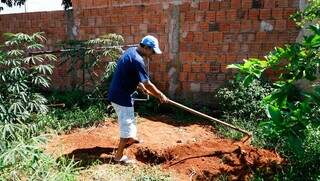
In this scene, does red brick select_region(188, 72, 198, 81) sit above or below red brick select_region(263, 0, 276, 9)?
below

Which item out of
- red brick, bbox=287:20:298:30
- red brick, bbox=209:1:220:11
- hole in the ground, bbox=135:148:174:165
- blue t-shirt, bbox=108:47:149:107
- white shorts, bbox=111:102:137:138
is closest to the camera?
blue t-shirt, bbox=108:47:149:107

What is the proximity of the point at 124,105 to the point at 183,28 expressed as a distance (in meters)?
2.93

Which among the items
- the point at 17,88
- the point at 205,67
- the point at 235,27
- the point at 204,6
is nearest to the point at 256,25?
the point at 235,27

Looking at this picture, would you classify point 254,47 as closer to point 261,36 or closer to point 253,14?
point 261,36

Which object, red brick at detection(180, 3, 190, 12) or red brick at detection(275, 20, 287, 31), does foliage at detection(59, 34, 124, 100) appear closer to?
red brick at detection(180, 3, 190, 12)

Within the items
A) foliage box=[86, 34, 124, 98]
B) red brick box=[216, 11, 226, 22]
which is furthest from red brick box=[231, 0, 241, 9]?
foliage box=[86, 34, 124, 98]

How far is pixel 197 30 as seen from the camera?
7.24 meters

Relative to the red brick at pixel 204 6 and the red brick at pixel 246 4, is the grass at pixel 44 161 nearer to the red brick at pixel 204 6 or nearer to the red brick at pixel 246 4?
the red brick at pixel 204 6

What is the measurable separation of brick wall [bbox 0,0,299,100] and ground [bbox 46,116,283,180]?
124cm

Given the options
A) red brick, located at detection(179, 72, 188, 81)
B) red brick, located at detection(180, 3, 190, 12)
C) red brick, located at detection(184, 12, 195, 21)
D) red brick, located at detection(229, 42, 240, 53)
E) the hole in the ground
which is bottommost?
the hole in the ground

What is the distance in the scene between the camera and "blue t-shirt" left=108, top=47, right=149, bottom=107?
4.71 metres

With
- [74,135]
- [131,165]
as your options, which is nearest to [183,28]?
[74,135]

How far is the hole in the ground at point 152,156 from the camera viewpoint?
517 cm

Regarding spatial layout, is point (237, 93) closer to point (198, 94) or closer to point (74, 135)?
point (198, 94)
